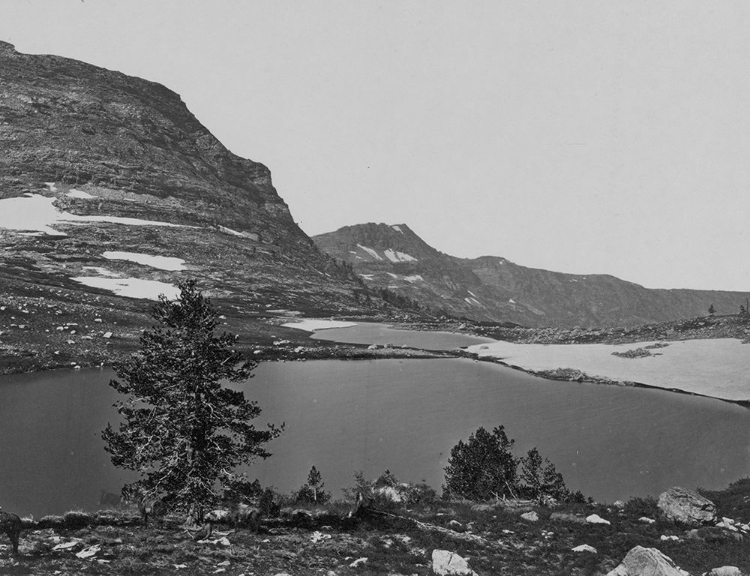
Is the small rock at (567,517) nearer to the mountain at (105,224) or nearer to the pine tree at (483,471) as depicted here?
the pine tree at (483,471)

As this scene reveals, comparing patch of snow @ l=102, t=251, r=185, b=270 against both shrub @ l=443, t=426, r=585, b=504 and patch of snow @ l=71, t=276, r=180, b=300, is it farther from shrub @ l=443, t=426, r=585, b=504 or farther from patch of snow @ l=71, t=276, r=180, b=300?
shrub @ l=443, t=426, r=585, b=504

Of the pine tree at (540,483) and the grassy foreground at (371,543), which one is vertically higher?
the grassy foreground at (371,543)

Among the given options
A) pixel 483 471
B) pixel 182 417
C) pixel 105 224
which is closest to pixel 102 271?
pixel 105 224

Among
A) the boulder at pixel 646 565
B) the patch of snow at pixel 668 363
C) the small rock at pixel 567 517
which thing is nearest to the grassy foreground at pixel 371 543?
the small rock at pixel 567 517

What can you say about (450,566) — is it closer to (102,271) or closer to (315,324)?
(315,324)

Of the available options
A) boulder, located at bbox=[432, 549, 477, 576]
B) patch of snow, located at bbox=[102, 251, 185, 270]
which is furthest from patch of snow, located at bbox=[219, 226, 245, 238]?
boulder, located at bbox=[432, 549, 477, 576]
